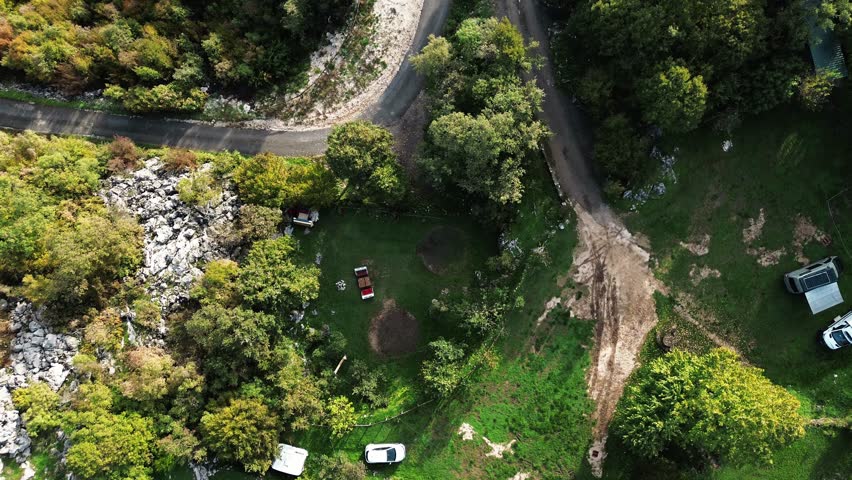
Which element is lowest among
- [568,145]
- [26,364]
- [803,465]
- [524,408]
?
[803,465]

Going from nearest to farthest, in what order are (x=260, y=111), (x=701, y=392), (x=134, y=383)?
1. (x=701, y=392)
2. (x=134, y=383)
3. (x=260, y=111)

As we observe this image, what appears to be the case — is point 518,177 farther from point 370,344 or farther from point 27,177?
point 27,177

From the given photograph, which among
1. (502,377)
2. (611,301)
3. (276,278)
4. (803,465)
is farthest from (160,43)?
(803,465)

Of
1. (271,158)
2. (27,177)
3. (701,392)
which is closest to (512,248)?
(701,392)

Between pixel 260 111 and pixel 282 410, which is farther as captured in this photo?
pixel 260 111

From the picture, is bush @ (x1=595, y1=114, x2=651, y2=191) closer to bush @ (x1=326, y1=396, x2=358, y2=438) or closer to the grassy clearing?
the grassy clearing

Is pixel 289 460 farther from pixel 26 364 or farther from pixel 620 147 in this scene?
pixel 620 147
